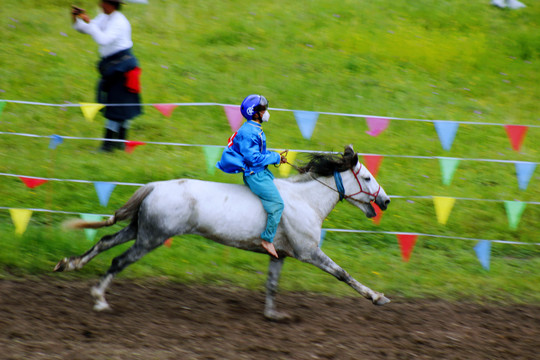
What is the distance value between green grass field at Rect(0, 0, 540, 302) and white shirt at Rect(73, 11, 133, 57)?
1539 millimetres

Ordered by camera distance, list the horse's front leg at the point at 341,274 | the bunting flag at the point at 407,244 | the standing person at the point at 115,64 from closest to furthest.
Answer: the horse's front leg at the point at 341,274 → the bunting flag at the point at 407,244 → the standing person at the point at 115,64

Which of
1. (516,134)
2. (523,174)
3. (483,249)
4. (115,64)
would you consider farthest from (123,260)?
(516,134)

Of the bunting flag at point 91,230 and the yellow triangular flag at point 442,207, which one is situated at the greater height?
the yellow triangular flag at point 442,207

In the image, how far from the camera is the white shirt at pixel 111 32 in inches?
296

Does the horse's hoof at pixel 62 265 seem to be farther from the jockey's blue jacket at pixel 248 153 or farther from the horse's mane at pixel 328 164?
the horse's mane at pixel 328 164

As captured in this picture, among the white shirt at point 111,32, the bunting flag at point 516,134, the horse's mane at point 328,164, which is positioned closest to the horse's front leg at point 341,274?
the horse's mane at point 328,164

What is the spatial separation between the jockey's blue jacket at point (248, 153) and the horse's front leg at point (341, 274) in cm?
92

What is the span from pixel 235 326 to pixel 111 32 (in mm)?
4363

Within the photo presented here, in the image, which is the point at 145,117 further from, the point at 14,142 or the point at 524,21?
the point at 524,21

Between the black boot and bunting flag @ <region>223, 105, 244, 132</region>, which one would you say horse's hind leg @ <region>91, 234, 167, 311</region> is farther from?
the black boot

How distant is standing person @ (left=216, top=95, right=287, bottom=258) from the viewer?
5125 millimetres

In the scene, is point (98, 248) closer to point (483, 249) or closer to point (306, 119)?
point (306, 119)

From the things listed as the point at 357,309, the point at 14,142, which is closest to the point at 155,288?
the point at 357,309

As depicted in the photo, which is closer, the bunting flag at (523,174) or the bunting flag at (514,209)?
the bunting flag at (514,209)
